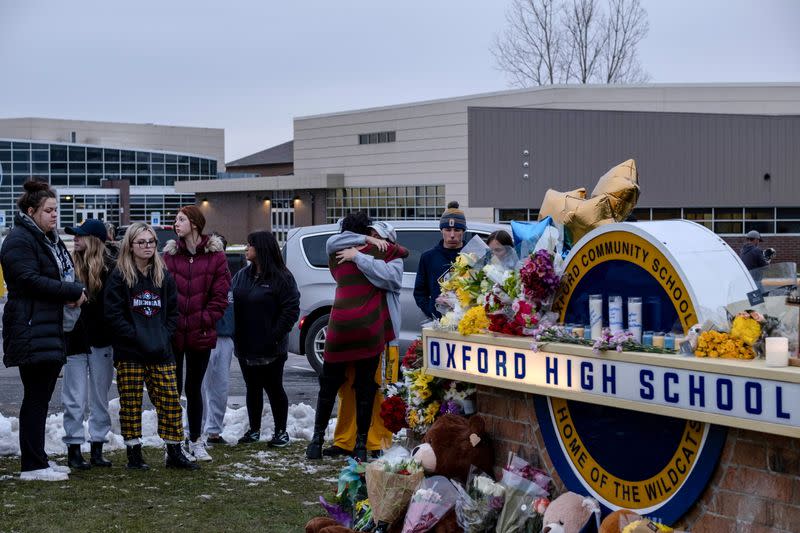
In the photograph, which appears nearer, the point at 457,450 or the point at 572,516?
the point at 572,516

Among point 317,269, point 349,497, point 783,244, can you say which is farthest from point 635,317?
point 783,244

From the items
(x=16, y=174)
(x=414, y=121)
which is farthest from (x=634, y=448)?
(x=16, y=174)

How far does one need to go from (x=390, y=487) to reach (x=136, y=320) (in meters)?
2.89

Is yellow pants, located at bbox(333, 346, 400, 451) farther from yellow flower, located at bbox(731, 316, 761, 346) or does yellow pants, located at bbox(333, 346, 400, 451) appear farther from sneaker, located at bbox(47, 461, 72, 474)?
yellow flower, located at bbox(731, 316, 761, 346)

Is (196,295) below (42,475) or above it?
above

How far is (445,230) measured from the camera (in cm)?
841

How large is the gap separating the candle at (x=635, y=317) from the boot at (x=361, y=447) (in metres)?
3.69

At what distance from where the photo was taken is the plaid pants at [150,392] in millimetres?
7594

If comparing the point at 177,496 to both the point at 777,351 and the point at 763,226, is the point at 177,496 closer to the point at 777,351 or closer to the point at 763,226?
the point at 777,351

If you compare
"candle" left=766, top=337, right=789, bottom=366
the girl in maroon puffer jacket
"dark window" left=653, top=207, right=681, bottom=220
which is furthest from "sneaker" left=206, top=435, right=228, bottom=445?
"dark window" left=653, top=207, right=681, bottom=220

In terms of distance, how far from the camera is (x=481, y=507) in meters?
5.08

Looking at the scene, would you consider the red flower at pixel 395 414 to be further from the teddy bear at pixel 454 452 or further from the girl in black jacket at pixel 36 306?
the girl in black jacket at pixel 36 306

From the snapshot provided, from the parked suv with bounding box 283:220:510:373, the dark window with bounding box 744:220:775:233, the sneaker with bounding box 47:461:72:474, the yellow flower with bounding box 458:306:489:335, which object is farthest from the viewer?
the dark window with bounding box 744:220:775:233

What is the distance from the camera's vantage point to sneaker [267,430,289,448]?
8672 millimetres
